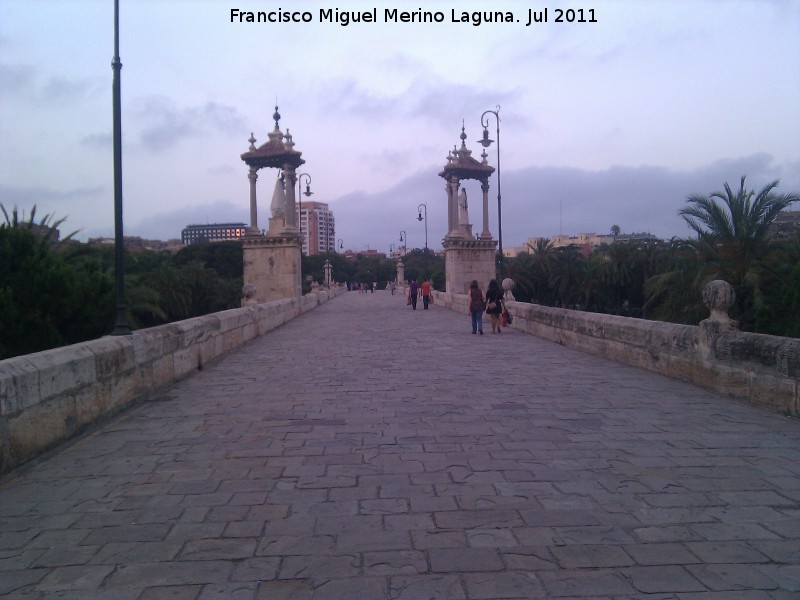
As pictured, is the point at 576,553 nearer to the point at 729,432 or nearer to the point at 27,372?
the point at 729,432

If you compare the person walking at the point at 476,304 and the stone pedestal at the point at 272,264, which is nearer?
the person walking at the point at 476,304

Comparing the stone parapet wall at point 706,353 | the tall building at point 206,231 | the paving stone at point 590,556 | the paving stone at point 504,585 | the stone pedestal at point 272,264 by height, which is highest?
the tall building at point 206,231

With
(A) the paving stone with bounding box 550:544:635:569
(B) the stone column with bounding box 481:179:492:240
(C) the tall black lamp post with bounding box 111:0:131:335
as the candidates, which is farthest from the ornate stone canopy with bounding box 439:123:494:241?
(A) the paving stone with bounding box 550:544:635:569

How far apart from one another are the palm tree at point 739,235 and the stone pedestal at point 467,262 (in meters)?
22.0

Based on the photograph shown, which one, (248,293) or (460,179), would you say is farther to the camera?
(460,179)

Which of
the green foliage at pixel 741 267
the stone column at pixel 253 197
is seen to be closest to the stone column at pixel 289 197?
the stone column at pixel 253 197

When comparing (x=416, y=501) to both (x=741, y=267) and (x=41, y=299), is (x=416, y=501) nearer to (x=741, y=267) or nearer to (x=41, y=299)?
(x=41, y=299)

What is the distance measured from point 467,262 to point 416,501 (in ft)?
122

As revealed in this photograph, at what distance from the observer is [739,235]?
18.2 metres

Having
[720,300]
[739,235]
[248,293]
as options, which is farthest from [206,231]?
[720,300]

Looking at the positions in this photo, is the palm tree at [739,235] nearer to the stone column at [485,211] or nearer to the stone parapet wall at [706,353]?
the stone parapet wall at [706,353]

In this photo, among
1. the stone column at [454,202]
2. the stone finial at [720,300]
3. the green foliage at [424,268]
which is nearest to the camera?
the stone finial at [720,300]

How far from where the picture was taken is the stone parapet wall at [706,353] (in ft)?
23.8

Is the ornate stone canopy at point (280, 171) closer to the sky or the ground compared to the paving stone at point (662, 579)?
closer to the sky
